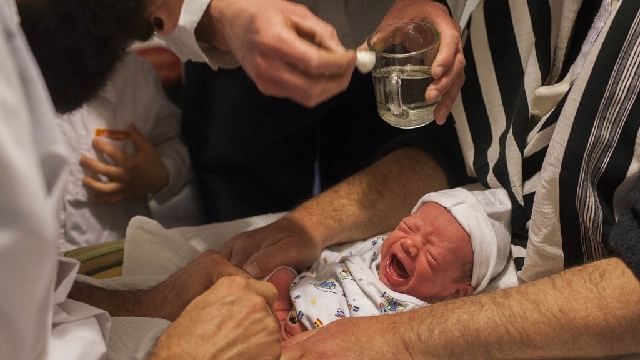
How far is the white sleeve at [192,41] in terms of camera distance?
3.60ft

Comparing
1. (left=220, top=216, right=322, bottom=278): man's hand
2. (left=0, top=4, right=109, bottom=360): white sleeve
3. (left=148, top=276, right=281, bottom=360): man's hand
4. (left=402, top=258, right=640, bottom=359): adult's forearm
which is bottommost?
(left=220, top=216, right=322, bottom=278): man's hand

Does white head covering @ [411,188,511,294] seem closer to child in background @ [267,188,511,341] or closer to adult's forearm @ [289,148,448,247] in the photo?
child in background @ [267,188,511,341]

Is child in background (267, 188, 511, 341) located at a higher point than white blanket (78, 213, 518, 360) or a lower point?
higher

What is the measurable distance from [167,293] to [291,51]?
52 cm

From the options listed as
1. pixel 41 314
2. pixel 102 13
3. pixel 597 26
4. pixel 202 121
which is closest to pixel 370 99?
pixel 202 121

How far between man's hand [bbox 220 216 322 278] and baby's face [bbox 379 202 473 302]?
172 mm

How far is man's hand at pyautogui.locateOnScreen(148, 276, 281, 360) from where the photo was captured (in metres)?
0.88

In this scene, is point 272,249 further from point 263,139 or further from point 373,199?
point 263,139

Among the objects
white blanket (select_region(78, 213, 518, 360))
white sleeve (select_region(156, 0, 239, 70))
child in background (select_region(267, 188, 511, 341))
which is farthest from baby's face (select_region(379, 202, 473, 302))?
Result: white sleeve (select_region(156, 0, 239, 70))

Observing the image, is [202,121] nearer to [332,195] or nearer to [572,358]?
[332,195]

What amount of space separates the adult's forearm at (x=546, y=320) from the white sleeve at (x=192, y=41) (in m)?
0.63

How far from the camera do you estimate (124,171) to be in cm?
166

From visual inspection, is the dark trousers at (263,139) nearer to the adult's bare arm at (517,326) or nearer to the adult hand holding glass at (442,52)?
the adult hand holding glass at (442,52)

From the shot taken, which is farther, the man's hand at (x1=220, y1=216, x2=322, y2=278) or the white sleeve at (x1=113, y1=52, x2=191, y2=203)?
the white sleeve at (x1=113, y1=52, x2=191, y2=203)
